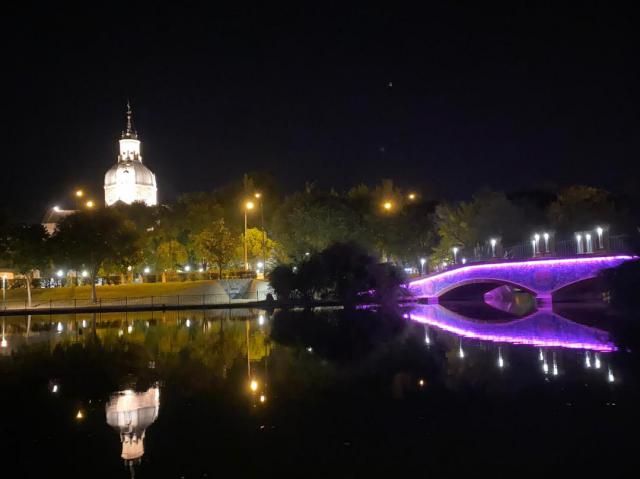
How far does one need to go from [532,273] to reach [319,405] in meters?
41.8

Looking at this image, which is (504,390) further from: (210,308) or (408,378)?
(210,308)

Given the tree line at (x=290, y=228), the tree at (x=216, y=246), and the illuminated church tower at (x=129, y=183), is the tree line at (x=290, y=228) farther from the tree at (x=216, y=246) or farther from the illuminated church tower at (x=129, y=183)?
the illuminated church tower at (x=129, y=183)

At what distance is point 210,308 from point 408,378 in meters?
36.3

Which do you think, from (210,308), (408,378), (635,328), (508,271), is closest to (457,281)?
(508,271)

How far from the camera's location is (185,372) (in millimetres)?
20016

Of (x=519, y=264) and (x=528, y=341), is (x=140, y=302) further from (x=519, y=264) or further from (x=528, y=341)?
(x=528, y=341)

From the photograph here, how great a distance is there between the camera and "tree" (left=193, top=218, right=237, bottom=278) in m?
71.2

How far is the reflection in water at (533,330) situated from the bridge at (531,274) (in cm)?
894

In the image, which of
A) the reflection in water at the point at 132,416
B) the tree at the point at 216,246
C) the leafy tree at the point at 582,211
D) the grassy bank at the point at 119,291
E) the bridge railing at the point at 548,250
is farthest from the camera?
the tree at the point at 216,246

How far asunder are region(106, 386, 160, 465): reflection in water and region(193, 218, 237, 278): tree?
54.1m

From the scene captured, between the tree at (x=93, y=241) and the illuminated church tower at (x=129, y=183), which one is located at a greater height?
the illuminated church tower at (x=129, y=183)

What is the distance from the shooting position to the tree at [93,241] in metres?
63.2

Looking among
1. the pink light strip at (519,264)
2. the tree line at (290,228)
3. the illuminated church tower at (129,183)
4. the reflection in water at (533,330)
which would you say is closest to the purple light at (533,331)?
the reflection in water at (533,330)

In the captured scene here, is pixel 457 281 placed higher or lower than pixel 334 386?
higher
